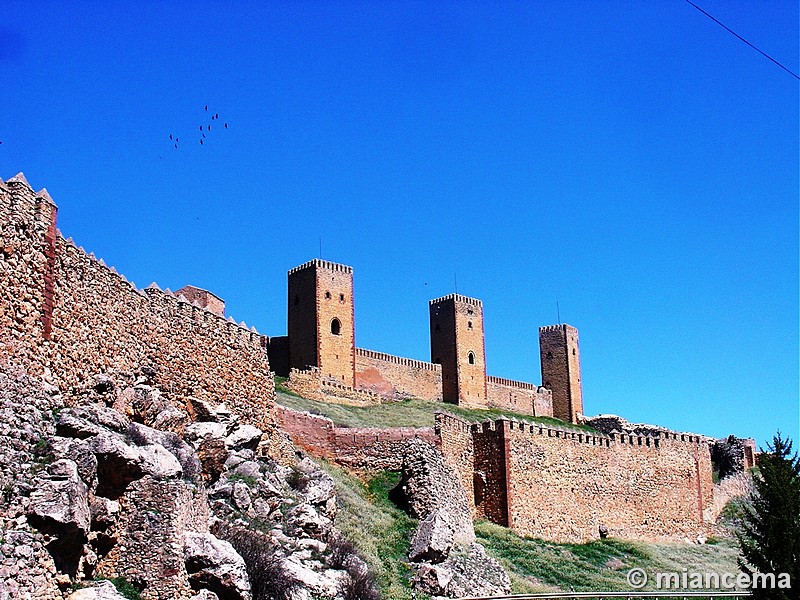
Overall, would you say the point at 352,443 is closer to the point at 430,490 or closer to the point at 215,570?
the point at 430,490

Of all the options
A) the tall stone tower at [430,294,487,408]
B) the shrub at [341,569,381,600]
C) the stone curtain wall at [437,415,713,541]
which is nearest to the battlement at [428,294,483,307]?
the tall stone tower at [430,294,487,408]

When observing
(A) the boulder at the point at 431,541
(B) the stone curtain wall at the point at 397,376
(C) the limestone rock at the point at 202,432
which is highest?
(B) the stone curtain wall at the point at 397,376

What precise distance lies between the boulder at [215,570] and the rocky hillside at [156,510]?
2 centimetres

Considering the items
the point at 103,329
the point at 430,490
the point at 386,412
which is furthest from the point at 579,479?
the point at 386,412

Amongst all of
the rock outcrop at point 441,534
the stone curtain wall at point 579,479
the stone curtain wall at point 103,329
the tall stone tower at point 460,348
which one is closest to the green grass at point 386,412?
the tall stone tower at point 460,348

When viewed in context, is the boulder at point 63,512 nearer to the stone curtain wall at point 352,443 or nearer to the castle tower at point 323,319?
the stone curtain wall at point 352,443

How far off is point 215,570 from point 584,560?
1737 centimetres

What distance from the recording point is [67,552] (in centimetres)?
1339

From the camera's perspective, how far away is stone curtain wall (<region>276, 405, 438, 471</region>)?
26.4 m

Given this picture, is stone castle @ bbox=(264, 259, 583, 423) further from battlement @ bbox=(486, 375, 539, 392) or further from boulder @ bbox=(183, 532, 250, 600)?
boulder @ bbox=(183, 532, 250, 600)

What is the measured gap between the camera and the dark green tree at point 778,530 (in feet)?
71.3

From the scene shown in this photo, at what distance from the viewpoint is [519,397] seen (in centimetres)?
7194

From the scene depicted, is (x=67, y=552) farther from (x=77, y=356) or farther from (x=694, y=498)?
(x=694, y=498)

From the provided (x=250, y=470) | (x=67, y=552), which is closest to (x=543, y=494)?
(x=250, y=470)
